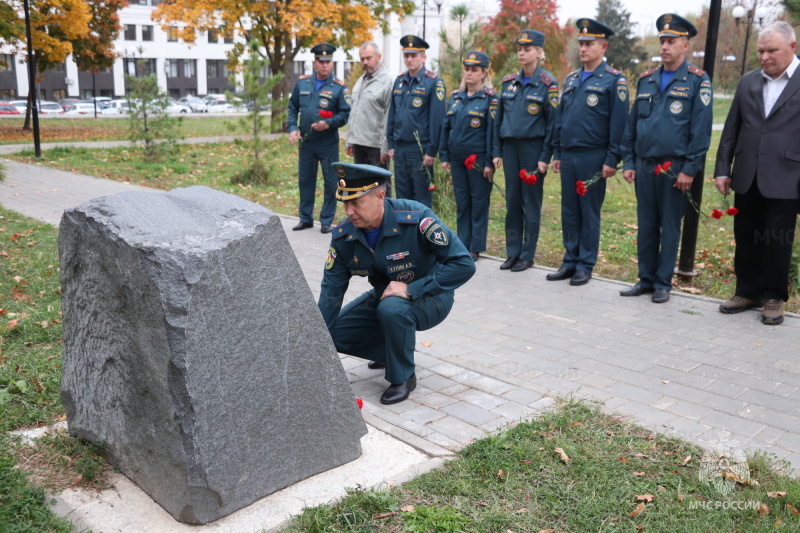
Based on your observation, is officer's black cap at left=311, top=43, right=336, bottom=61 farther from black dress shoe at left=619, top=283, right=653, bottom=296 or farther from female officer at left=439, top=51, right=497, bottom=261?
black dress shoe at left=619, top=283, right=653, bottom=296

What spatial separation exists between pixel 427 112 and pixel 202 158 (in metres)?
10.6

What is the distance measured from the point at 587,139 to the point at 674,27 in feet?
4.04

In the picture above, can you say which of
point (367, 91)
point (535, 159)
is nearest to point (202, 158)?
point (367, 91)

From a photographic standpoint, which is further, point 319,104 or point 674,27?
point 319,104

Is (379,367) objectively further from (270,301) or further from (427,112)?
(427,112)

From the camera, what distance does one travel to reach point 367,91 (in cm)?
916

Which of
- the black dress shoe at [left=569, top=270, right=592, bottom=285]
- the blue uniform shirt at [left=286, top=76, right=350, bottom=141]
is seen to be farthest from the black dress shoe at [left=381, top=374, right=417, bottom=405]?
the blue uniform shirt at [left=286, top=76, right=350, bottom=141]

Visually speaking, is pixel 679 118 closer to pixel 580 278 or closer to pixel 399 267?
pixel 580 278

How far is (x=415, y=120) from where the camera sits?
27.9 ft

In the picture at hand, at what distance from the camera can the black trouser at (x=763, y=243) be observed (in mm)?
5914

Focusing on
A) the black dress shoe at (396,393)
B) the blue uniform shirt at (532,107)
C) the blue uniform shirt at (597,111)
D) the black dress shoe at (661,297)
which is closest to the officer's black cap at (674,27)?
the blue uniform shirt at (597,111)

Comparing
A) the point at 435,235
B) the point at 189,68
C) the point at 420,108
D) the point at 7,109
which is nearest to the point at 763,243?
the point at 435,235

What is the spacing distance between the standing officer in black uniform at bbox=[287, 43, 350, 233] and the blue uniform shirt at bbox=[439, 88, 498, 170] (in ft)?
6.42

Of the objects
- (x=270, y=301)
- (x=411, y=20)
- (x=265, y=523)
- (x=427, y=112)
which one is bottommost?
(x=265, y=523)
